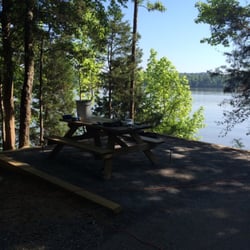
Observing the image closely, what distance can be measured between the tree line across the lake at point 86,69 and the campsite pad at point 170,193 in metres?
2.74

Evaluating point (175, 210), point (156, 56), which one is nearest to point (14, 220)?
point (175, 210)

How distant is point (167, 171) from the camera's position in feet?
13.5

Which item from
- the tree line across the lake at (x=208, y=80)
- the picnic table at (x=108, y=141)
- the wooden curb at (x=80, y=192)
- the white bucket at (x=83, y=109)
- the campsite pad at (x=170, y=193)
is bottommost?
the campsite pad at (x=170, y=193)

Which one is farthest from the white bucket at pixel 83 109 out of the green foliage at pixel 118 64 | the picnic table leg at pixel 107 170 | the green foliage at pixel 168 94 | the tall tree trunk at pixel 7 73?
the green foliage at pixel 168 94

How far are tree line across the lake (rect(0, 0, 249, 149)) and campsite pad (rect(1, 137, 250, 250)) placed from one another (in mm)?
2737

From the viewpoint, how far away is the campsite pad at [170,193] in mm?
2303

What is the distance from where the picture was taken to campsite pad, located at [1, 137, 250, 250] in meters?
2.30

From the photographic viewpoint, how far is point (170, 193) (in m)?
3.29

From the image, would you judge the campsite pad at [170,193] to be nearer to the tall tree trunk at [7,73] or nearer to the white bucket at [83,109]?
the white bucket at [83,109]

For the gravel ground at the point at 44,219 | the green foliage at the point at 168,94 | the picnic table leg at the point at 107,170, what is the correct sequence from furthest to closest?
1. the green foliage at the point at 168,94
2. the picnic table leg at the point at 107,170
3. the gravel ground at the point at 44,219

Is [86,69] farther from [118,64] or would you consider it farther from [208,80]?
[208,80]

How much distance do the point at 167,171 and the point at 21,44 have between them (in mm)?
5501

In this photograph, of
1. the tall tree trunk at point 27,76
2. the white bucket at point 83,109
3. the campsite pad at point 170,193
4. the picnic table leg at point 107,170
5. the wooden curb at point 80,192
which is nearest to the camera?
the campsite pad at point 170,193

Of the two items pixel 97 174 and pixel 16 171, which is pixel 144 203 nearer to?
pixel 97 174
